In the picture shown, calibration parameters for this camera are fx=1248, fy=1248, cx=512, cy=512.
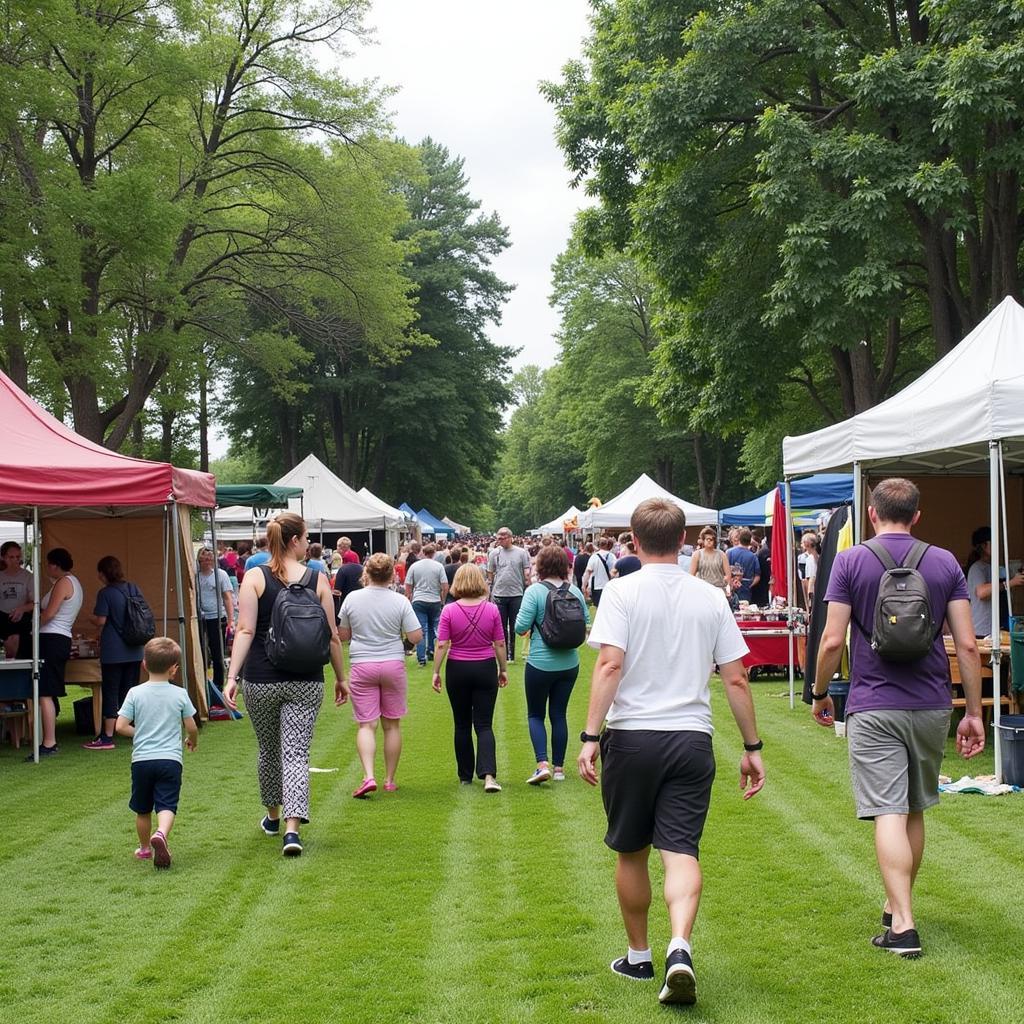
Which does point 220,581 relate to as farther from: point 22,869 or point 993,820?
point 993,820

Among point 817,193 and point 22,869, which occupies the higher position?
point 817,193

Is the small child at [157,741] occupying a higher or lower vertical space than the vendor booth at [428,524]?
lower

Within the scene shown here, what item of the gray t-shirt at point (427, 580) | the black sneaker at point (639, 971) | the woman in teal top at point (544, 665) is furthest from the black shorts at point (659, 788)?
the gray t-shirt at point (427, 580)

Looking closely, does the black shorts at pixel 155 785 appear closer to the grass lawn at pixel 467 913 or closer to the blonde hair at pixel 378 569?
the grass lawn at pixel 467 913

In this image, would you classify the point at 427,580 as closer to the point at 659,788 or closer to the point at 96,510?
the point at 96,510

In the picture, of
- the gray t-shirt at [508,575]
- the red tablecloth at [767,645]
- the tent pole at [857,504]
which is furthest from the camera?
the gray t-shirt at [508,575]

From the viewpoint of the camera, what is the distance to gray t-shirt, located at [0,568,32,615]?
1230cm

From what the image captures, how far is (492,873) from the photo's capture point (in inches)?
261

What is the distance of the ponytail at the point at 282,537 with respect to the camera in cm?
716

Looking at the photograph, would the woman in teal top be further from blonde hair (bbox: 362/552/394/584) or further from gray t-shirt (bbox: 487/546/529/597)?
gray t-shirt (bbox: 487/546/529/597)

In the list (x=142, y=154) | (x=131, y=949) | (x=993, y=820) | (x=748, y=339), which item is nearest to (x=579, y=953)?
(x=131, y=949)

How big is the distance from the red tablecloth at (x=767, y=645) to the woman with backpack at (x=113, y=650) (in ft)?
26.1

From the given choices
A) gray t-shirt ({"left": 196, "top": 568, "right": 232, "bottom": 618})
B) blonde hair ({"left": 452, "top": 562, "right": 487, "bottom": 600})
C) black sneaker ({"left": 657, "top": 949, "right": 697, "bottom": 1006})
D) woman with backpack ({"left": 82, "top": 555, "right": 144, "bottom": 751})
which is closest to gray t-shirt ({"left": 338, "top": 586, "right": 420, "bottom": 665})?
blonde hair ({"left": 452, "top": 562, "right": 487, "bottom": 600})

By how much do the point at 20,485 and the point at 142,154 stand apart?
1611cm
